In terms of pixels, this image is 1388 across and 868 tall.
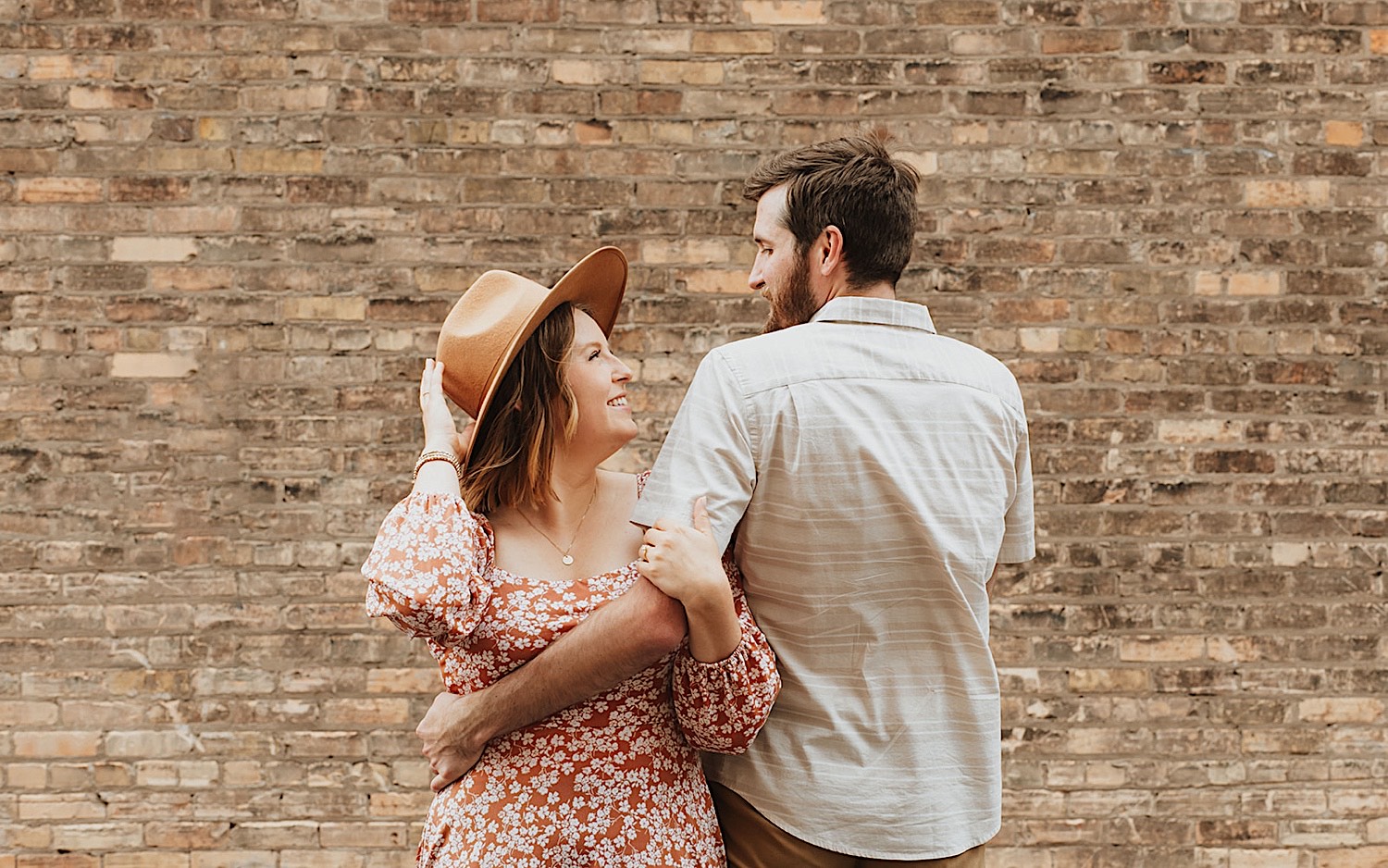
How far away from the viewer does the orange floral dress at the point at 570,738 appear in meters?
1.69

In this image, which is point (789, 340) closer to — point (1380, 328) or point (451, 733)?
point (451, 733)

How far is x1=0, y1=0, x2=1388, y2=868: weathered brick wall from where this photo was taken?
10.9 feet

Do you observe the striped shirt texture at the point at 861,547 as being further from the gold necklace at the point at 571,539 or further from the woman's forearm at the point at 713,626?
the gold necklace at the point at 571,539

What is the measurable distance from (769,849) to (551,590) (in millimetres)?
539

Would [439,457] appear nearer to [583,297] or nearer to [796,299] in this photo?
[583,297]

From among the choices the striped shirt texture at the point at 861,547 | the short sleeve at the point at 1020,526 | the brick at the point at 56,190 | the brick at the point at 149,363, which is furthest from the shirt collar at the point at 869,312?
the brick at the point at 56,190

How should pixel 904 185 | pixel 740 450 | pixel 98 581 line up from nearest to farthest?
pixel 740 450 < pixel 904 185 < pixel 98 581

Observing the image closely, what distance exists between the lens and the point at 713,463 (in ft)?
5.49

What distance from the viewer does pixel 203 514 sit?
10.9ft

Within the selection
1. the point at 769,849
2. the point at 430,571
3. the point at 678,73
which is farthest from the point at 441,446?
the point at 678,73

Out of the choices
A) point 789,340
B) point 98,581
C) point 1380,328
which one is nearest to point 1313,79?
point 1380,328

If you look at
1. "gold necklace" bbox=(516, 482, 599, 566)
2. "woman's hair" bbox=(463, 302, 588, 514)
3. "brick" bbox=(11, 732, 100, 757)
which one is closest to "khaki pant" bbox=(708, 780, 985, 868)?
"gold necklace" bbox=(516, 482, 599, 566)

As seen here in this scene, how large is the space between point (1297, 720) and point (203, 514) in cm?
334

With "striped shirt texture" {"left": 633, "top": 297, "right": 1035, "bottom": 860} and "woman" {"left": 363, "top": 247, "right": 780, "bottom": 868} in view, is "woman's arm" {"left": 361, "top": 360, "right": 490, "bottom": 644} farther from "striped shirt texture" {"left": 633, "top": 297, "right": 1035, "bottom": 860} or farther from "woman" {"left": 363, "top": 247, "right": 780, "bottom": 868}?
"striped shirt texture" {"left": 633, "top": 297, "right": 1035, "bottom": 860}
